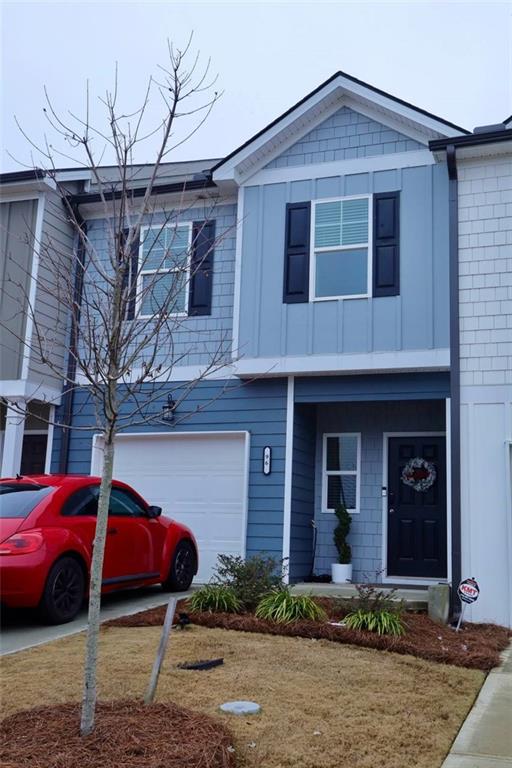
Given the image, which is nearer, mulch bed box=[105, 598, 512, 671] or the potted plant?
mulch bed box=[105, 598, 512, 671]

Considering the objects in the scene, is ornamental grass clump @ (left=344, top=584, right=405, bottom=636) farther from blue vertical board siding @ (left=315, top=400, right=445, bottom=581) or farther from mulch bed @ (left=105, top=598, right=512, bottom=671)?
blue vertical board siding @ (left=315, top=400, right=445, bottom=581)

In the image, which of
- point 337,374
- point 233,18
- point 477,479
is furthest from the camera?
point 337,374

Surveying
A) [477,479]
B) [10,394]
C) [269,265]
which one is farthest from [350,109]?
[10,394]

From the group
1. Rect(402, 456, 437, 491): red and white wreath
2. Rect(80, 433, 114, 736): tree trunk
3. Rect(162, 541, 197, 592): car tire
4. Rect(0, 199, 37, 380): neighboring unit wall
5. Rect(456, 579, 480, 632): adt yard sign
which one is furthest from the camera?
Rect(0, 199, 37, 380): neighboring unit wall

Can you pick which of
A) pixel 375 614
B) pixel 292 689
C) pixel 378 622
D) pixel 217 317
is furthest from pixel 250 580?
pixel 217 317

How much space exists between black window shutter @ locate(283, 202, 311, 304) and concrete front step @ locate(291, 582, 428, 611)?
149 inches

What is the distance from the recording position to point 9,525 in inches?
276

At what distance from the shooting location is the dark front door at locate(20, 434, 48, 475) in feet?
44.6

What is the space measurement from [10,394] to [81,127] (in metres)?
5.84

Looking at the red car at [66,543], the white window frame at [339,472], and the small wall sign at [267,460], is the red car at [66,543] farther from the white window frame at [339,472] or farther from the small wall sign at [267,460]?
the white window frame at [339,472]

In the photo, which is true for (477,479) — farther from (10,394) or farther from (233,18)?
(10,394)

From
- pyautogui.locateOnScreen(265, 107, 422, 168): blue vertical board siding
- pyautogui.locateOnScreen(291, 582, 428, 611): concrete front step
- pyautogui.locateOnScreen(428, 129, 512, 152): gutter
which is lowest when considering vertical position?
pyautogui.locateOnScreen(291, 582, 428, 611): concrete front step

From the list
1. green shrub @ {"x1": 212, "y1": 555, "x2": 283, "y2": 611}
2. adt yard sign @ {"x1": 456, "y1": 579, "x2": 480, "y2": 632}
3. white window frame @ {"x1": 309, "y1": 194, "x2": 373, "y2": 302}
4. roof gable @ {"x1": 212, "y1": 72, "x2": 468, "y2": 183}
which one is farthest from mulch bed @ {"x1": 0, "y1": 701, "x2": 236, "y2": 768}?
roof gable @ {"x1": 212, "y1": 72, "x2": 468, "y2": 183}

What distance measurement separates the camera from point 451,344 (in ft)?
30.9
